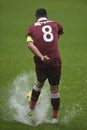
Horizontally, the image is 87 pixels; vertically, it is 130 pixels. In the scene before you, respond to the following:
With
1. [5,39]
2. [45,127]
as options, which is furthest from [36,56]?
[5,39]

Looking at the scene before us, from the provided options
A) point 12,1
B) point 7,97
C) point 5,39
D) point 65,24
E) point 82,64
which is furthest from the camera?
point 12,1

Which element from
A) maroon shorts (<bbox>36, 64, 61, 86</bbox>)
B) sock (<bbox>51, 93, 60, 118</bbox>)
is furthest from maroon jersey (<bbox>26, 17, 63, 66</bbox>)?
sock (<bbox>51, 93, 60, 118</bbox>)

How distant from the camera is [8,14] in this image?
28.2 meters

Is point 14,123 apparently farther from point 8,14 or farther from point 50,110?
point 8,14

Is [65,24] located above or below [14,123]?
below

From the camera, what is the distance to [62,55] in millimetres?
17266

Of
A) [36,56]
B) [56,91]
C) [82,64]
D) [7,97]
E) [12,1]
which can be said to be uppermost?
[36,56]

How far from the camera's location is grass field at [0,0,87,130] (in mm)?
9328

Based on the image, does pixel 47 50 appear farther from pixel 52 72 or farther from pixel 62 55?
pixel 62 55

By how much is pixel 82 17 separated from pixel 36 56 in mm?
20113

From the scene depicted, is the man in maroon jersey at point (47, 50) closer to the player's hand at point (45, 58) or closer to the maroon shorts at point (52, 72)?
the maroon shorts at point (52, 72)

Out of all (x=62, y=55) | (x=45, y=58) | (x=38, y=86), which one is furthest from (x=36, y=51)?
(x=62, y=55)

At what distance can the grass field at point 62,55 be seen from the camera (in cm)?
933

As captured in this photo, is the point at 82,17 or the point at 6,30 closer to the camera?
the point at 6,30
